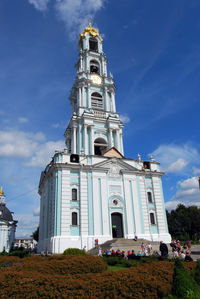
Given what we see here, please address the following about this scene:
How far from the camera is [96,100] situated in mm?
43438

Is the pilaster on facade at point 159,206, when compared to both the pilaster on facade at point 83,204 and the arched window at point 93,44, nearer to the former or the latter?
the pilaster on facade at point 83,204

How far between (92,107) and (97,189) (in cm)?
1656

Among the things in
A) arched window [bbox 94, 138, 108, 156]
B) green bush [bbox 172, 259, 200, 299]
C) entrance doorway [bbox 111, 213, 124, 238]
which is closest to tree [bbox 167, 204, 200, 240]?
arched window [bbox 94, 138, 108, 156]

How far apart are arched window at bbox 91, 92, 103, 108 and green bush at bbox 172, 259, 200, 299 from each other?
37.0 metres

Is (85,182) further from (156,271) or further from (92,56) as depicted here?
(92,56)

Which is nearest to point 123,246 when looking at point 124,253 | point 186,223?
point 124,253

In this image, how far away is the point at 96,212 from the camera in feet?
100

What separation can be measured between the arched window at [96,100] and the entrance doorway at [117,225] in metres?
20.4

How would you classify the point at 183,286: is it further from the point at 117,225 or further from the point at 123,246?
the point at 117,225

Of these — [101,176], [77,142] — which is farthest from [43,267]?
[77,142]

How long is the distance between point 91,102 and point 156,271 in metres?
35.6

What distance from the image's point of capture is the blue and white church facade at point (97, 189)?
96.7 ft

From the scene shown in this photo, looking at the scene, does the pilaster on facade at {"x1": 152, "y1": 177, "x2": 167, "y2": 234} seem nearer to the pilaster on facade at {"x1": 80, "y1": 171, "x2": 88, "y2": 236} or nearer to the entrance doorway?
the entrance doorway

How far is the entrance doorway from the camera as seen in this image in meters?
31.6
